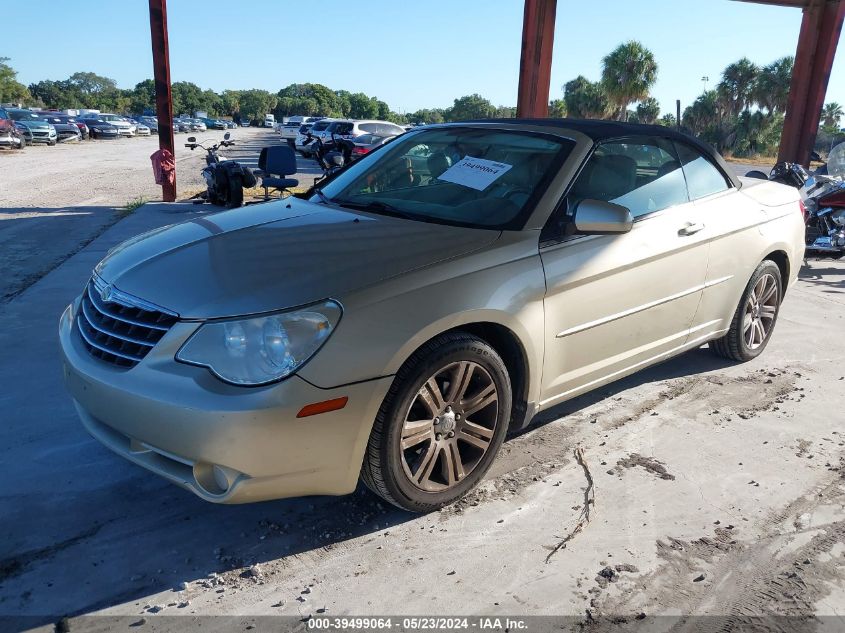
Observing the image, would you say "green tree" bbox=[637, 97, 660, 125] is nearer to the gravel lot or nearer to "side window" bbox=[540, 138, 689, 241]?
the gravel lot

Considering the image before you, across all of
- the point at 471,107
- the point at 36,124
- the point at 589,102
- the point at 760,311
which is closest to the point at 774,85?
the point at 589,102

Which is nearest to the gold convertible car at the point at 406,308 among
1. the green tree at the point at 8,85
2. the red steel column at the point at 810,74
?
the red steel column at the point at 810,74

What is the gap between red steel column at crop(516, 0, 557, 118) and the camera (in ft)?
38.5

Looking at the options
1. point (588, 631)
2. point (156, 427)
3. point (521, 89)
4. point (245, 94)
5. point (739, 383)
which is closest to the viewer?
point (588, 631)

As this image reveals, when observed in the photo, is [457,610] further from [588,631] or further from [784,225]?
[784,225]

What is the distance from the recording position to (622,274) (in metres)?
3.34

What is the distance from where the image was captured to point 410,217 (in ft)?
10.6

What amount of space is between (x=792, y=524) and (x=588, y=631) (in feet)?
3.94

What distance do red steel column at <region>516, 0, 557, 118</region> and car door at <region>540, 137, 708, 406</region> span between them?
8547 mm

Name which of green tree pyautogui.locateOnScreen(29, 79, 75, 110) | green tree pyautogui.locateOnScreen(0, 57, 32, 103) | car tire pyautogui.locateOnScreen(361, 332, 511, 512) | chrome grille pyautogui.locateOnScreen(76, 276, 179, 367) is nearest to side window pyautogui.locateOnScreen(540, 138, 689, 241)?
car tire pyautogui.locateOnScreen(361, 332, 511, 512)

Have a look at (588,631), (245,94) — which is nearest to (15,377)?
(588,631)

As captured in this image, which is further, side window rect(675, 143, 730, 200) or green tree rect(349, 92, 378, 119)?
green tree rect(349, 92, 378, 119)

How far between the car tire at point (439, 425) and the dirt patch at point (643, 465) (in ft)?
2.22

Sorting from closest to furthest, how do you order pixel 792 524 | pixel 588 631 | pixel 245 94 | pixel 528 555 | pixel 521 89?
pixel 588 631
pixel 528 555
pixel 792 524
pixel 521 89
pixel 245 94
